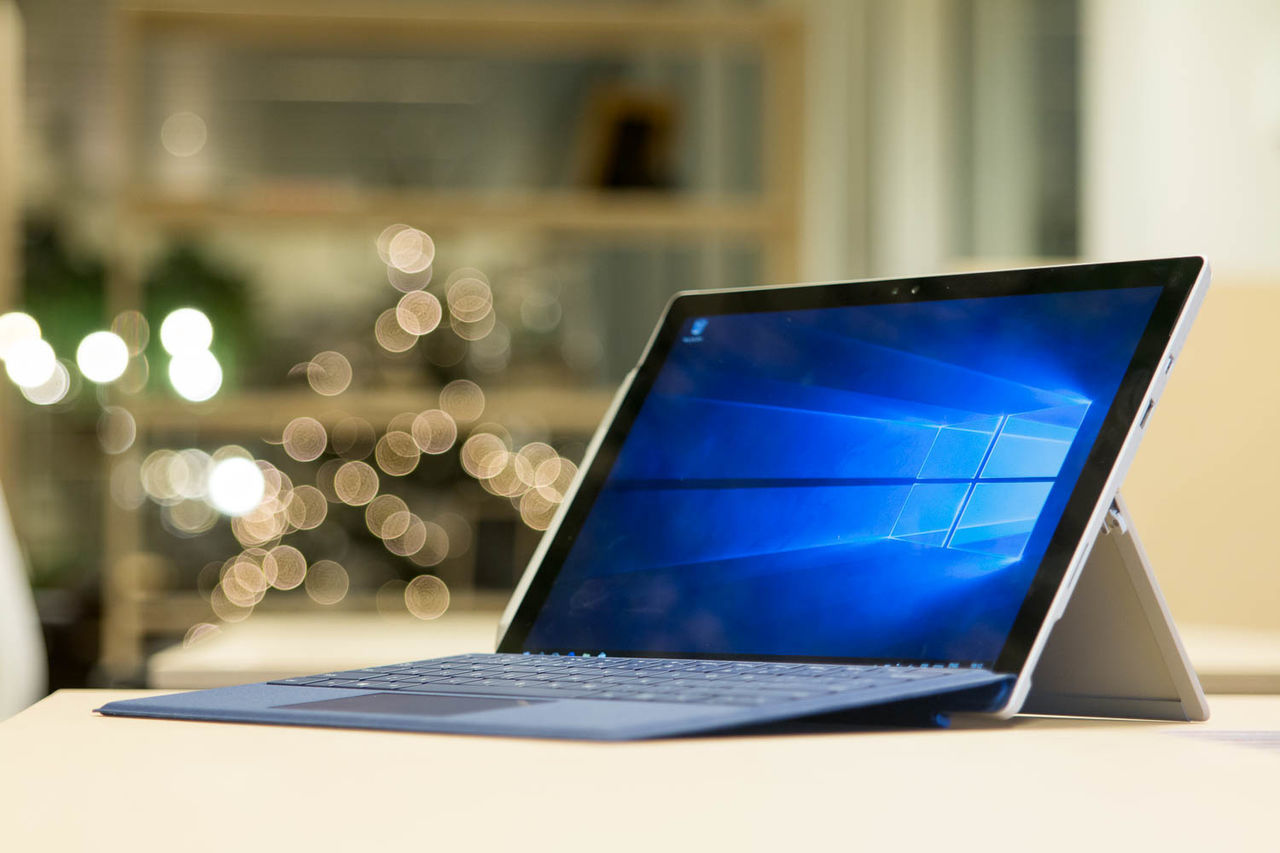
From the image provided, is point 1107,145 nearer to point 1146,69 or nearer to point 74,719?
point 1146,69

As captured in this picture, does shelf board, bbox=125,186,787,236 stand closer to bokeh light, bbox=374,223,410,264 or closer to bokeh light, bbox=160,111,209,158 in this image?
bokeh light, bbox=374,223,410,264

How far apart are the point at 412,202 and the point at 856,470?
2.64m

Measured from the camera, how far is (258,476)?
316 cm

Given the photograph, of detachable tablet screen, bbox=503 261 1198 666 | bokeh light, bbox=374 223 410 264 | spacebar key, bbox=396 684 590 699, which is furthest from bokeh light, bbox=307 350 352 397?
spacebar key, bbox=396 684 590 699

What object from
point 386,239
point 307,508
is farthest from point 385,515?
point 386,239

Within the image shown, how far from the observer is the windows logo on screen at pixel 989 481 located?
56 cm

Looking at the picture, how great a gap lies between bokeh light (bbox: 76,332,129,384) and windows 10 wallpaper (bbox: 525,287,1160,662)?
258cm

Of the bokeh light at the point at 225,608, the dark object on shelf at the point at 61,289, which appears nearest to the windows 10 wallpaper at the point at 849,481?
the bokeh light at the point at 225,608

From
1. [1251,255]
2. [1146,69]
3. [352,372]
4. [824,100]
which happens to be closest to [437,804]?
[1251,255]

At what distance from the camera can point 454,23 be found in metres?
3.19

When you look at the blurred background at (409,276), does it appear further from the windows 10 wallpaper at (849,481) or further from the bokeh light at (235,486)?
the windows 10 wallpaper at (849,481)

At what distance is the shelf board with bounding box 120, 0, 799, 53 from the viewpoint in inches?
124

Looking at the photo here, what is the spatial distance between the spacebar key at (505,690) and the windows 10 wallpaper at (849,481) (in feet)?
0.35

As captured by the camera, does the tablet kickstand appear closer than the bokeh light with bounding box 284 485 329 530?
Yes
